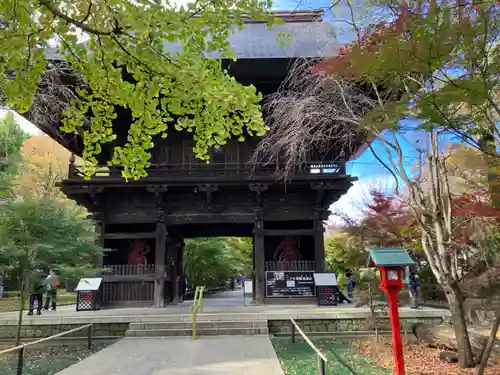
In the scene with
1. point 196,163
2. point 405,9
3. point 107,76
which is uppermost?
point 196,163

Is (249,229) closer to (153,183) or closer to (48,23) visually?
(153,183)

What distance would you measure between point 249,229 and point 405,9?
1327 centimetres

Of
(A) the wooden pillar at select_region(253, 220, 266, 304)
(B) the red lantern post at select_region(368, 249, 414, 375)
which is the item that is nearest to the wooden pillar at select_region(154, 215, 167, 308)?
(A) the wooden pillar at select_region(253, 220, 266, 304)

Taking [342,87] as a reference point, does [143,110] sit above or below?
below

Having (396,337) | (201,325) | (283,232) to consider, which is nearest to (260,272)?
(283,232)

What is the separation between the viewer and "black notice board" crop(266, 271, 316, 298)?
1310cm

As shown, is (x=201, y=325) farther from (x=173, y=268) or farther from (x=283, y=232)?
(x=173, y=268)

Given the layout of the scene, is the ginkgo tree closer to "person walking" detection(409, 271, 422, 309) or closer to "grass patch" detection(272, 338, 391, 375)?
"grass patch" detection(272, 338, 391, 375)

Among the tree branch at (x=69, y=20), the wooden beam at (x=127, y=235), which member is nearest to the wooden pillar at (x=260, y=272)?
the wooden beam at (x=127, y=235)

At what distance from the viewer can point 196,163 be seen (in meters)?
13.7

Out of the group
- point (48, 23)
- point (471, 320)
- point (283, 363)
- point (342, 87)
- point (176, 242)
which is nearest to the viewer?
point (48, 23)

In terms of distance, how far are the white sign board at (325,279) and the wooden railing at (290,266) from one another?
2.07 feet

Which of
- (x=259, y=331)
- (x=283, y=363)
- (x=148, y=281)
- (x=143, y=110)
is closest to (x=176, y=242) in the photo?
(x=148, y=281)

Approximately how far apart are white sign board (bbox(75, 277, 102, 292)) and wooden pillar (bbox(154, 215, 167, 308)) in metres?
1.89
